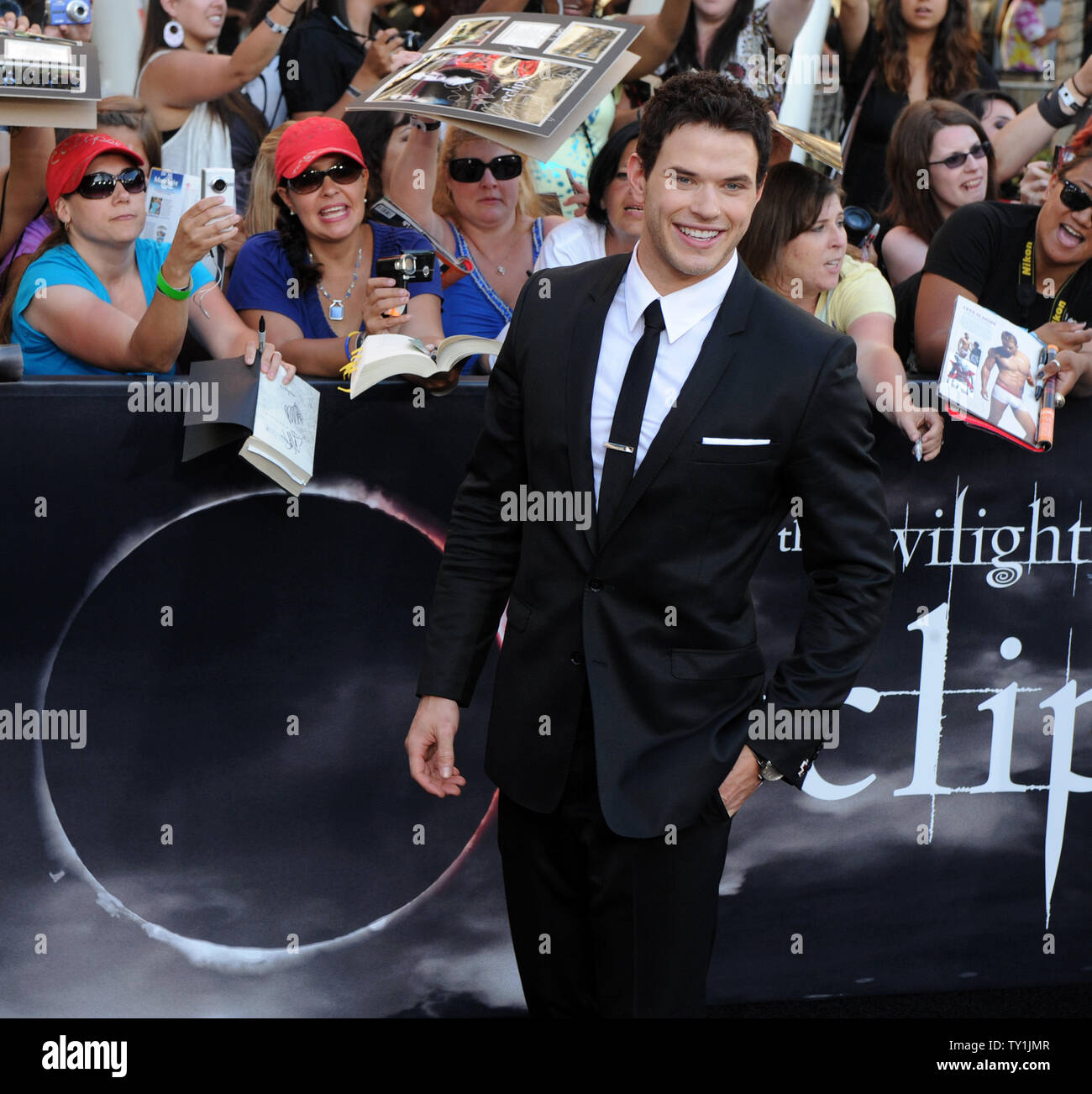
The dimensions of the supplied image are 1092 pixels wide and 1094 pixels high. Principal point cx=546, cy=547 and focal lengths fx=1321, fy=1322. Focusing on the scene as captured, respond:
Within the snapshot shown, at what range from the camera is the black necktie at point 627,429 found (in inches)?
87.4

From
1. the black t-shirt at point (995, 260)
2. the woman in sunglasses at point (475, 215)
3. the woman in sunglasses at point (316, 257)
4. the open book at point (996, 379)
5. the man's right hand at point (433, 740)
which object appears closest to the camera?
the man's right hand at point (433, 740)

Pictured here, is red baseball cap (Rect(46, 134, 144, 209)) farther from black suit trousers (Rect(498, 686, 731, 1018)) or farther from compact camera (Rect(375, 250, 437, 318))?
black suit trousers (Rect(498, 686, 731, 1018))

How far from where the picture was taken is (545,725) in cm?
232

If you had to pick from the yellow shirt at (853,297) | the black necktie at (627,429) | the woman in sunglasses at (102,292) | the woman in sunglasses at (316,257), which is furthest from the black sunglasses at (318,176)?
the black necktie at (627,429)

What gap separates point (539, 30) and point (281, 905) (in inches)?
86.4

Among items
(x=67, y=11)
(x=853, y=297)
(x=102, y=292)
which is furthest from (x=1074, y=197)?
(x=67, y=11)

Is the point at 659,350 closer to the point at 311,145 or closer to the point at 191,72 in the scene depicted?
the point at 311,145

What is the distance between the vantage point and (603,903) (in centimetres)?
231

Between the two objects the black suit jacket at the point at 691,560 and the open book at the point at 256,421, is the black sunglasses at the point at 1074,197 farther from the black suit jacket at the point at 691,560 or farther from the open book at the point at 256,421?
the open book at the point at 256,421

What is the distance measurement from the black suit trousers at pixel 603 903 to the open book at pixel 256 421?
0.93m

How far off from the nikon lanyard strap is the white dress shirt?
1.67m

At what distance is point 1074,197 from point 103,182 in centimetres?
254

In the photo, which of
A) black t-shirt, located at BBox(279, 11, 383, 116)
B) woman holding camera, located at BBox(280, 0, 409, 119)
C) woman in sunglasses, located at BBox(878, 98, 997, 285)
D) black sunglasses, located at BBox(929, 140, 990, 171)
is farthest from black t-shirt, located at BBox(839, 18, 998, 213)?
black t-shirt, located at BBox(279, 11, 383, 116)

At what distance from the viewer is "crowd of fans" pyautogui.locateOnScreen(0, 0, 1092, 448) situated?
3.24 meters
